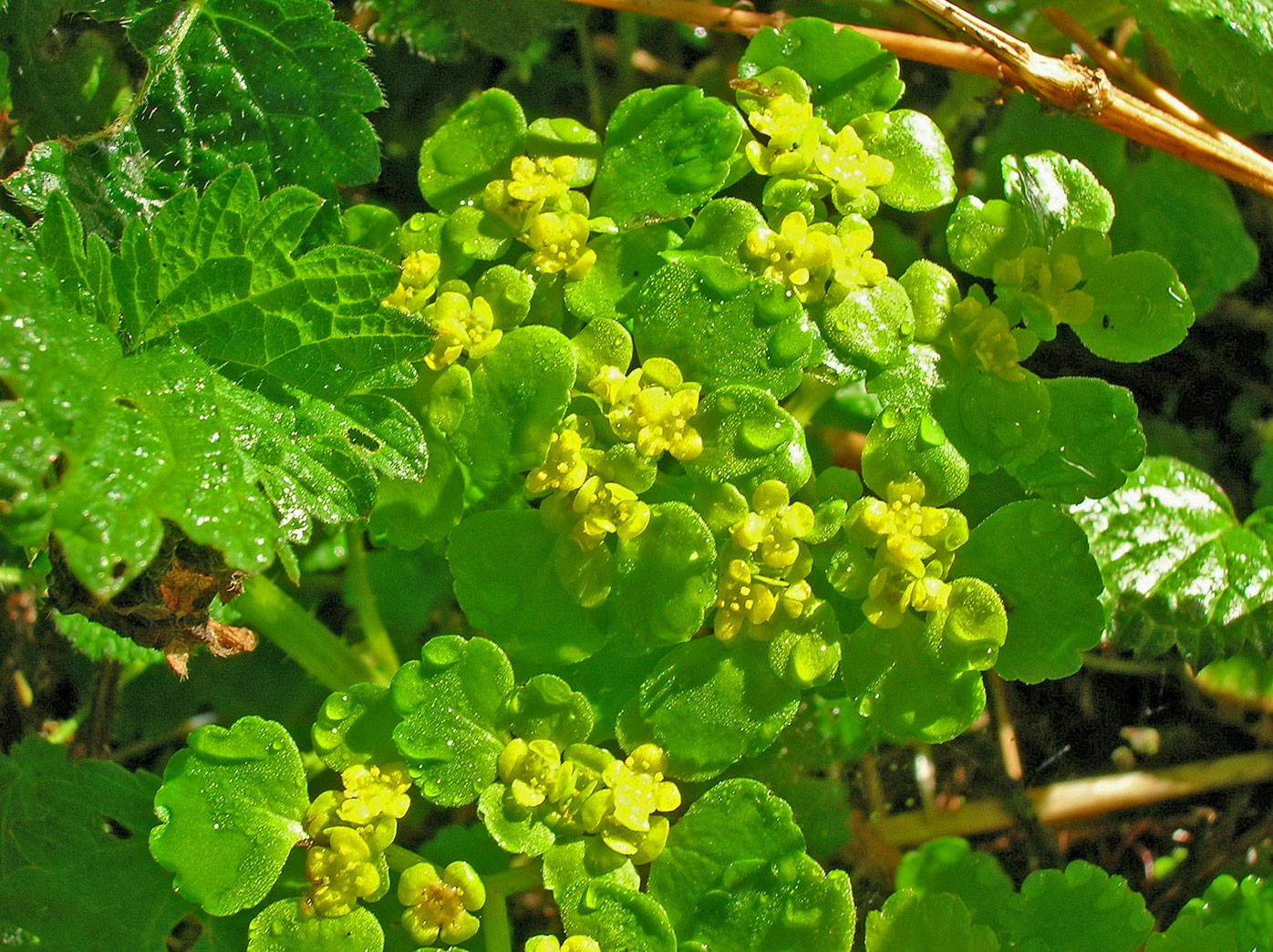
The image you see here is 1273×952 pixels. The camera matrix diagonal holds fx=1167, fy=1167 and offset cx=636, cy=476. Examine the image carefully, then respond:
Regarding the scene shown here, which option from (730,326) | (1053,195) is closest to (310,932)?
(730,326)

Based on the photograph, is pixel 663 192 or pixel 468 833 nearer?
pixel 663 192

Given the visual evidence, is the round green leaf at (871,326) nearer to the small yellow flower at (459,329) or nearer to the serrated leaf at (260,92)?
the small yellow flower at (459,329)

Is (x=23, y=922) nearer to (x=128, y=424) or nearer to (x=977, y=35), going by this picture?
(x=128, y=424)

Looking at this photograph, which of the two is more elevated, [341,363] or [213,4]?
[213,4]

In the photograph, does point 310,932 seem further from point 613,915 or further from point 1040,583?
point 1040,583

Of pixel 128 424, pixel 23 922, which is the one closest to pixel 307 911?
pixel 23 922

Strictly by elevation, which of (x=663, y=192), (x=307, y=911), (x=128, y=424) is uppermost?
(x=663, y=192)

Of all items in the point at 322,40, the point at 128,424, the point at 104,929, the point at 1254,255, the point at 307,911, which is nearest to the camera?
the point at 128,424
